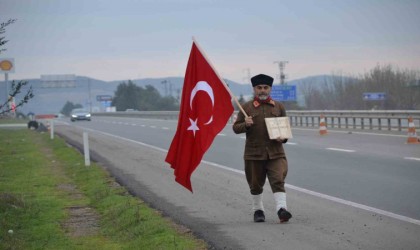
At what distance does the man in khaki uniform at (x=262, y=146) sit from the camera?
10211 millimetres

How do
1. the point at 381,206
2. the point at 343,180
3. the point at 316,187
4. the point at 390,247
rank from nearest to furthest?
the point at 390,247
the point at 381,206
the point at 316,187
the point at 343,180

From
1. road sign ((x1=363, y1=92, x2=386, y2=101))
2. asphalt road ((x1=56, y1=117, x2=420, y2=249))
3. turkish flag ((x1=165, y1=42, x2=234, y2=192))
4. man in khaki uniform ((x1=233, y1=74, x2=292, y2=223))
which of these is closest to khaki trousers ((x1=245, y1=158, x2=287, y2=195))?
man in khaki uniform ((x1=233, y1=74, x2=292, y2=223))

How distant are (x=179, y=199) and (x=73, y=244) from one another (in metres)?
3.68

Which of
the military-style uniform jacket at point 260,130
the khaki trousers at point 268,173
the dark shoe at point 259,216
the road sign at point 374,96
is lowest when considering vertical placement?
the dark shoe at point 259,216

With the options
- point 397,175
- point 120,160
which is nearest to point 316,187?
point 397,175

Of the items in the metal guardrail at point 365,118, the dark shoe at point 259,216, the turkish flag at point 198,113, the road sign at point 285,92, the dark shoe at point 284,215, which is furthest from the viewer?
the road sign at point 285,92

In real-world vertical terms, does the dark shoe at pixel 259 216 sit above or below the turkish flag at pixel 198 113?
below

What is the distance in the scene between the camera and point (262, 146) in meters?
10.4

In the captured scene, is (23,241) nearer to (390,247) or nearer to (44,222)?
(44,222)

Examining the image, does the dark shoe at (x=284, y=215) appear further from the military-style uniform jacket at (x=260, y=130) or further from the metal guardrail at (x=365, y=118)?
the metal guardrail at (x=365, y=118)

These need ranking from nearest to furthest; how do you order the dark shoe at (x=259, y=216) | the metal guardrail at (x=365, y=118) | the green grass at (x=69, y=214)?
the green grass at (x=69, y=214), the dark shoe at (x=259, y=216), the metal guardrail at (x=365, y=118)

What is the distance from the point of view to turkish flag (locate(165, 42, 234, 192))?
10711 millimetres

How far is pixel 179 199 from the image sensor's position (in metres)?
13.5

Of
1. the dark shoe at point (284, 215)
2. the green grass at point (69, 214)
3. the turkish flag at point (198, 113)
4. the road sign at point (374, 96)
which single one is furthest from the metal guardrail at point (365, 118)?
the dark shoe at point (284, 215)
